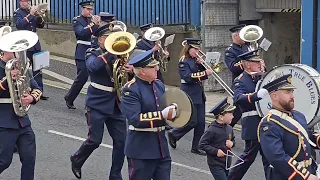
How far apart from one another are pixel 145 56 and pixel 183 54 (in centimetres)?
370

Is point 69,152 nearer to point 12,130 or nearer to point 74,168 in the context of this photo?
point 74,168

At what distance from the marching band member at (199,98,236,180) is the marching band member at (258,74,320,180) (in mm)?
1856

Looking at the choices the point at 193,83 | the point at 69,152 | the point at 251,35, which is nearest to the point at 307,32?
the point at 251,35

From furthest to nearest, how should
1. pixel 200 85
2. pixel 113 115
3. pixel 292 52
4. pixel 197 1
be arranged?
pixel 292 52 < pixel 197 1 < pixel 200 85 < pixel 113 115

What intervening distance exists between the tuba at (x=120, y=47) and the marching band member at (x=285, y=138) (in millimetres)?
2201

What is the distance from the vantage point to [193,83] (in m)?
10.2

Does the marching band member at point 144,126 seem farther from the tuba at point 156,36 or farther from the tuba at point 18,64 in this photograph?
the tuba at point 156,36

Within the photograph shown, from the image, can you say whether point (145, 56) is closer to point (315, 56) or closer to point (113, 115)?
point (113, 115)

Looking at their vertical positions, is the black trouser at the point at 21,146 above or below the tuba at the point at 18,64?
below

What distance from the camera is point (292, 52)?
1627cm

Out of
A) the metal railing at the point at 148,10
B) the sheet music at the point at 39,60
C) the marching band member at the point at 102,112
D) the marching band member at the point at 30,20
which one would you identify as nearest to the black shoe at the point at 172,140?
the marching band member at the point at 102,112

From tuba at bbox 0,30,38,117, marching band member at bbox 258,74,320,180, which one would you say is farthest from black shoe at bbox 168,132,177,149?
marching band member at bbox 258,74,320,180

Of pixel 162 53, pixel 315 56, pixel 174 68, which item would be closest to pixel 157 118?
pixel 162 53

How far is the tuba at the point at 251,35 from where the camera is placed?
10492 mm
